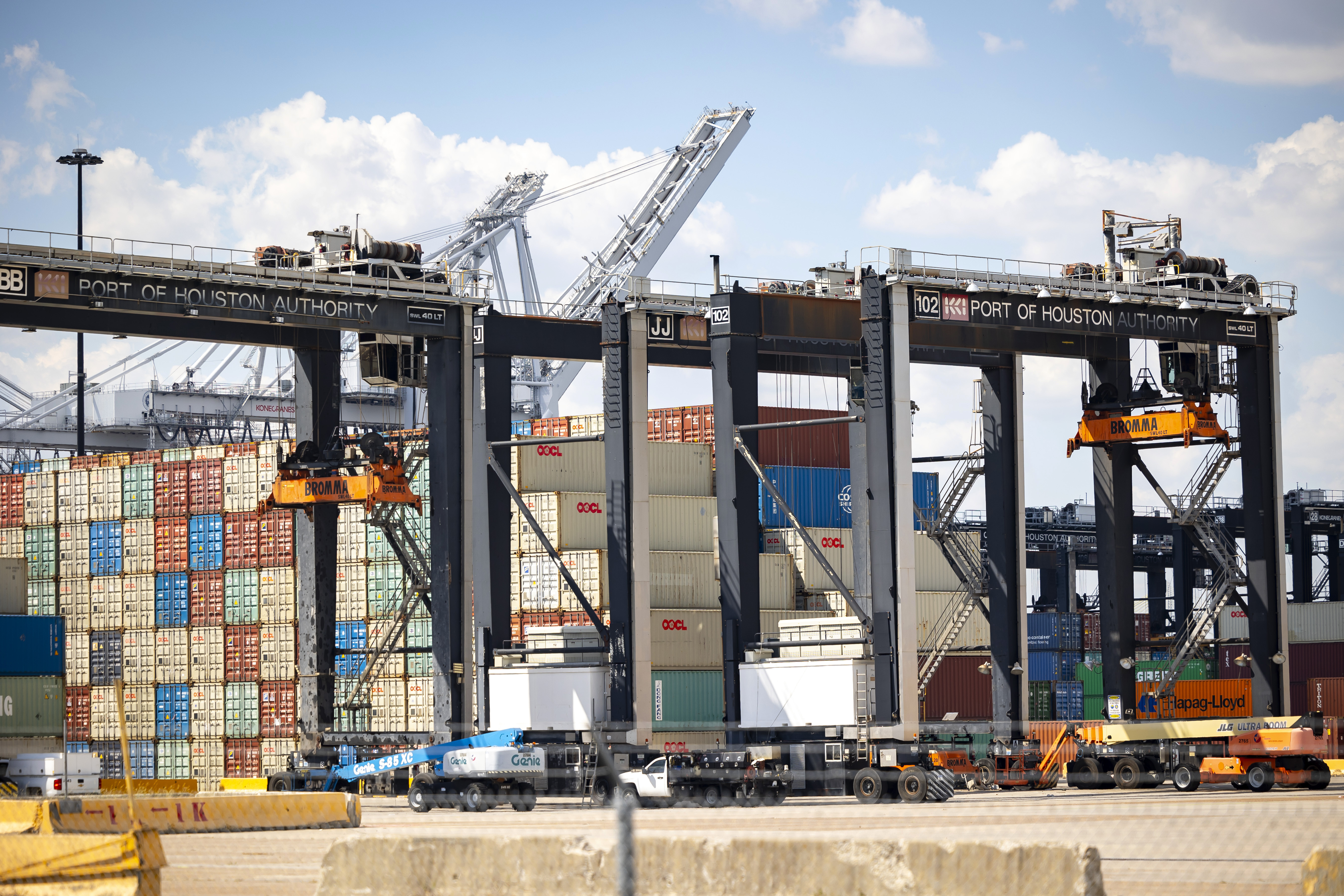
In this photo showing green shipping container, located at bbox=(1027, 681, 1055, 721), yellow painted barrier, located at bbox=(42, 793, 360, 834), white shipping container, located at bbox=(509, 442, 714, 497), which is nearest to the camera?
yellow painted barrier, located at bbox=(42, 793, 360, 834)

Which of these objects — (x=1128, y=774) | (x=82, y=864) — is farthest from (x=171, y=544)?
(x=82, y=864)

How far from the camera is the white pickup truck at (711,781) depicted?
36250 mm

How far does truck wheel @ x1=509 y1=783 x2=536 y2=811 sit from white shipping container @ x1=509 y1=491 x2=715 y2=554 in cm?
1699

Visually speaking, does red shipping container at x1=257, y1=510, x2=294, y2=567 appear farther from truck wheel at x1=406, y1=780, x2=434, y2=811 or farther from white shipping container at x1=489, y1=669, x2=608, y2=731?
truck wheel at x1=406, y1=780, x2=434, y2=811

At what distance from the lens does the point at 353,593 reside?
2265 inches

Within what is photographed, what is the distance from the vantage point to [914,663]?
3884cm

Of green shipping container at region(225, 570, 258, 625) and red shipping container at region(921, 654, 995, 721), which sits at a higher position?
green shipping container at region(225, 570, 258, 625)

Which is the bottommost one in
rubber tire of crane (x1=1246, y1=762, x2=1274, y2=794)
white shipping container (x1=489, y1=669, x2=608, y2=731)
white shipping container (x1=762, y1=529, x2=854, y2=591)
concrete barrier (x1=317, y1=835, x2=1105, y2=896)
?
rubber tire of crane (x1=1246, y1=762, x2=1274, y2=794)

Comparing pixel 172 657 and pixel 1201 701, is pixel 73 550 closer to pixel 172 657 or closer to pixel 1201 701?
pixel 172 657

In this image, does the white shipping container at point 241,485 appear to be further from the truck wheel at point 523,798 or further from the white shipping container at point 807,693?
the truck wheel at point 523,798

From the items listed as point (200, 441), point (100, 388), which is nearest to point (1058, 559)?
point (200, 441)

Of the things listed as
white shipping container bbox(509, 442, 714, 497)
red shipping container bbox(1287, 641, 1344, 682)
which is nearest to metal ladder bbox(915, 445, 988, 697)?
white shipping container bbox(509, 442, 714, 497)

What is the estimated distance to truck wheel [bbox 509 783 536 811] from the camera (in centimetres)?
3647

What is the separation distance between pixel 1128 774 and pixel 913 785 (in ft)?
26.3
